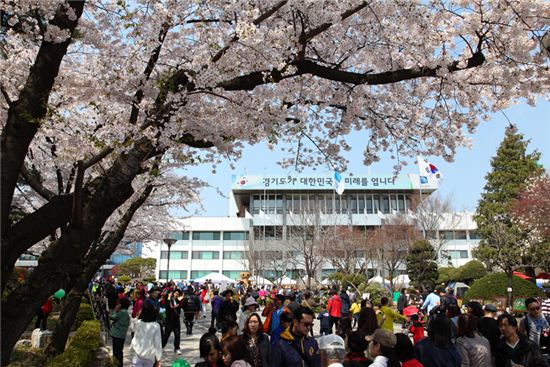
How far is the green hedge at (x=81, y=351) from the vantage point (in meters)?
7.35

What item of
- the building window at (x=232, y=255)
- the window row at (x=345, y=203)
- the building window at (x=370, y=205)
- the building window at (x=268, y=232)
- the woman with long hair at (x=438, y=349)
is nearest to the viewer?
the woman with long hair at (x=438, y=349)

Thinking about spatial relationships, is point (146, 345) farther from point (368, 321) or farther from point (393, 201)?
point (393, 201)

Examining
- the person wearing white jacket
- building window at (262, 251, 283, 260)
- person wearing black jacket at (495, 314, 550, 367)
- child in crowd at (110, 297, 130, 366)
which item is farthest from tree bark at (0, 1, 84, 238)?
building window at (262, 251, 283, 260)

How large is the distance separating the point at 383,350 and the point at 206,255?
54650 mm

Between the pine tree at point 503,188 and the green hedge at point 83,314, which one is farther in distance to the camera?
the pine tree at point 503,188

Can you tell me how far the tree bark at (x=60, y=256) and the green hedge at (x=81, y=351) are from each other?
9.75ft

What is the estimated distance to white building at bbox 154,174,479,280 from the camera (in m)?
52.8

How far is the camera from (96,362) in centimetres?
902

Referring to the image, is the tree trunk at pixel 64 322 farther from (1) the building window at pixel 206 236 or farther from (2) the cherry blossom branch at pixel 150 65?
(1) the building window at pixel 206 236

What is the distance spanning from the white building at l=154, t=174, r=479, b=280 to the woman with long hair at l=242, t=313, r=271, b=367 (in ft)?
145

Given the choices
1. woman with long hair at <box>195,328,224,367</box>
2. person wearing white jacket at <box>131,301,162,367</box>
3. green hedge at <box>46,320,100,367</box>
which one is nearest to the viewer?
woman with long hair at <box>195,328,224,367</box>

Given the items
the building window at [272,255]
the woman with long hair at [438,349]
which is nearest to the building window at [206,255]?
the building window at [272,255]

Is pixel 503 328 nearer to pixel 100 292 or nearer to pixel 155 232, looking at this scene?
pixel 100 292

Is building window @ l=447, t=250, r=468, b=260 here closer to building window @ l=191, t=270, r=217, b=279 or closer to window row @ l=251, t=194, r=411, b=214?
window row @ l=251, t=194, r=411, b=214
